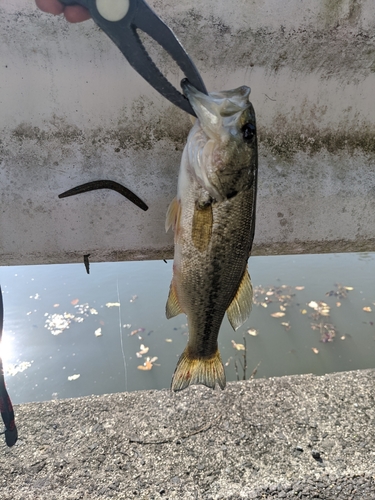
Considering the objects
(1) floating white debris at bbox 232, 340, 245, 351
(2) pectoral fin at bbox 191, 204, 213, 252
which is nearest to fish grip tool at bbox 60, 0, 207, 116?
(2) pectoral fin at bbox 191, 204, 213, 252

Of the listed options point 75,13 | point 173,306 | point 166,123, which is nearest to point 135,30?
point 75,13

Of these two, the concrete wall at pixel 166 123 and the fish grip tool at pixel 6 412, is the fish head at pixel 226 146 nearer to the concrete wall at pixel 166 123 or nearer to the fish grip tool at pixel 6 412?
the concrete wall at pixel 166 123

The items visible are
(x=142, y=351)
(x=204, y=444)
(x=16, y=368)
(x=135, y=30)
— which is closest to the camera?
(x=135, y=30)

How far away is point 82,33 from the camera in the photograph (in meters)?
1.82

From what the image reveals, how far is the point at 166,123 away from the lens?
2.02m

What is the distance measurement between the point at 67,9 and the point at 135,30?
1.01ft

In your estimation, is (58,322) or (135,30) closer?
(135,30)

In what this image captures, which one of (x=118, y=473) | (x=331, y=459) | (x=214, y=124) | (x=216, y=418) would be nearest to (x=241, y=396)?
(x=216, y=418)

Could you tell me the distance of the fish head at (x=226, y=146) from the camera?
5.00 ft

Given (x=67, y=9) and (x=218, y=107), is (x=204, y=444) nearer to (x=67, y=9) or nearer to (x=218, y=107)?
(x=218, y=107)

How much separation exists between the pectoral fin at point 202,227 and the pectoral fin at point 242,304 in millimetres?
336

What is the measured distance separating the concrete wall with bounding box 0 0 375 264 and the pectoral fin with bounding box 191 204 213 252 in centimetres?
57

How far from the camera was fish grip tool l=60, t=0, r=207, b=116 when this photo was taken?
49.6 inches

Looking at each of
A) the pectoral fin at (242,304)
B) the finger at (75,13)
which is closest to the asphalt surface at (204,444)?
the pectoral fin at (242,304)
